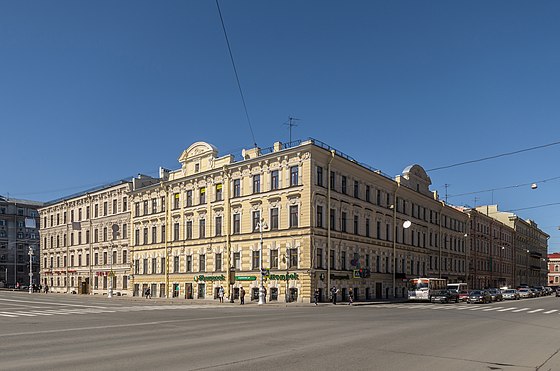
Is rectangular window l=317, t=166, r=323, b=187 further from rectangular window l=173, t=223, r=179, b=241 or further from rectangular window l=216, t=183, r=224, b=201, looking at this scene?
rectangular window l=173, t=223, r=179, b=241

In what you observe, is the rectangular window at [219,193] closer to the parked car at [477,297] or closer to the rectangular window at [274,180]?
the rectangular window at [274,180]

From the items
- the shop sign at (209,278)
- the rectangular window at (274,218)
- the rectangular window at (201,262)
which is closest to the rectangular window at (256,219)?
the rectangular window at (274,218)

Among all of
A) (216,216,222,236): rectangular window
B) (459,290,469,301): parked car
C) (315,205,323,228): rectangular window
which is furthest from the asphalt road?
(216,216,222,236): rectangular window

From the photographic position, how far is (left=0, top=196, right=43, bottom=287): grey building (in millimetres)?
114438

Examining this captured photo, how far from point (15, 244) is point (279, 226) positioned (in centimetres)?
9012

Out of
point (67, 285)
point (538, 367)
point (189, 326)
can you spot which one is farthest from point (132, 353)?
point (67, 285)

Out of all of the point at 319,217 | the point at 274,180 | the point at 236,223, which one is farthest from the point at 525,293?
the point at 236,223

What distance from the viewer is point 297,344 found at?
15.3 metres

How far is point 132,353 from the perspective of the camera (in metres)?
13.3

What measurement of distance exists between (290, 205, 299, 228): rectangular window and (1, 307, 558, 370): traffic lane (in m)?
25.3

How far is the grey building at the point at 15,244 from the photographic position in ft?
375

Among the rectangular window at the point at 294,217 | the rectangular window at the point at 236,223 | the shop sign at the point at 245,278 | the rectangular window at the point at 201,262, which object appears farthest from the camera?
the rectangular window at the point at 201,262

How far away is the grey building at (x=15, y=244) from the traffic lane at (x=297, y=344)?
351 ft

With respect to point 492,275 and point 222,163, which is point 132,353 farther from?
point 492,275
